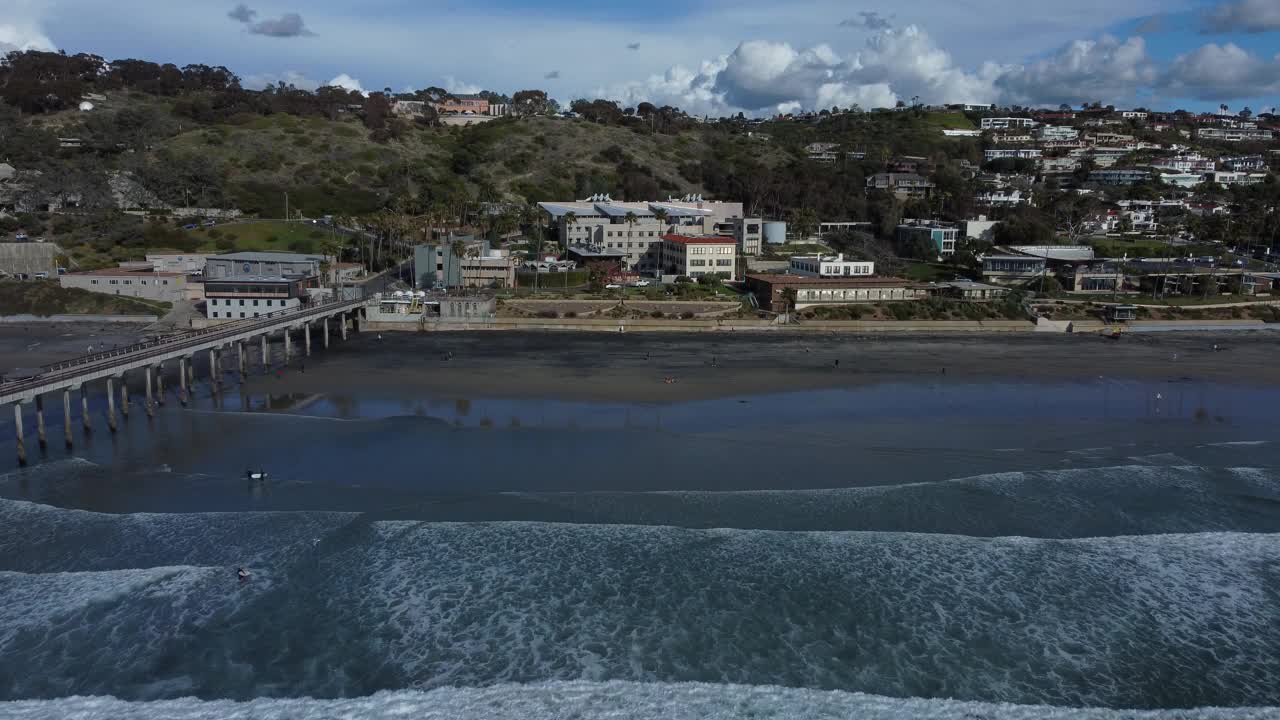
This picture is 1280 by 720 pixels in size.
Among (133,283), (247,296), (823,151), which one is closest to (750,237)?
(247,296)

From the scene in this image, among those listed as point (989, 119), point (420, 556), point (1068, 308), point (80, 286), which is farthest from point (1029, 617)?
point (989, 119)

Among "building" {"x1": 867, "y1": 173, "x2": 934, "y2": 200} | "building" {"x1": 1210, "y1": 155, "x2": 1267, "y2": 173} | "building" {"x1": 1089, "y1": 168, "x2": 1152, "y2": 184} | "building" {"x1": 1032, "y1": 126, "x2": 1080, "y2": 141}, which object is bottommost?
"building" {"x1": 867, "y1": 173, "x2": 934, "y2": 200}

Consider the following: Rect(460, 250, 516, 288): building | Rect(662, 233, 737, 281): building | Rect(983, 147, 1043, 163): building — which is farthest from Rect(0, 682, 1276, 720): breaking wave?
Rect(983, 147, 1043, 163): building

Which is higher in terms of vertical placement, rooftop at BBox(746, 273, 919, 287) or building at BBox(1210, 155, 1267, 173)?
building at BBox(1210, 155, 1267, 173)

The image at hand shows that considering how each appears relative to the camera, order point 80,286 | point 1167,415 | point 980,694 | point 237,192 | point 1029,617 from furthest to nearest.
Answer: point 237,192, point 80,286, point 1167,415, point 1029,617, point 980,694

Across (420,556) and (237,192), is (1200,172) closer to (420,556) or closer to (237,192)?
(237,192)

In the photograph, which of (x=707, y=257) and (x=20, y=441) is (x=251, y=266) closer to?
(x=20, y=441)

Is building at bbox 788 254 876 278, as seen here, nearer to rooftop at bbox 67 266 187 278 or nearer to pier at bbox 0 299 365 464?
pier at bbox 0 299 365 464
